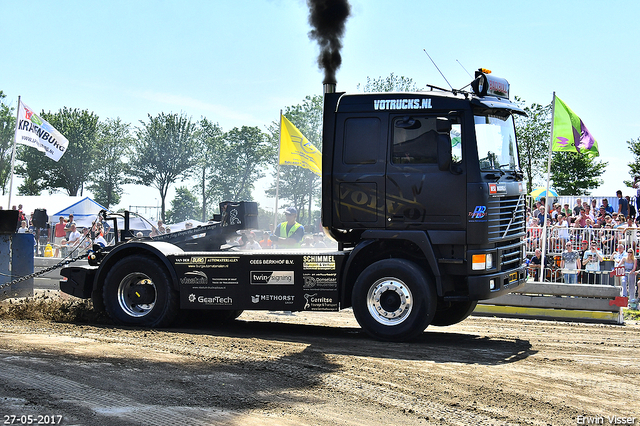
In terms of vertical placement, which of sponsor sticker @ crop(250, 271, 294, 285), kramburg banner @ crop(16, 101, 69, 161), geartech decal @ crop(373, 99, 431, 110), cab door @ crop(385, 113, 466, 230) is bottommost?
sponsor sticker @ crop(250, 271, 294, 285)

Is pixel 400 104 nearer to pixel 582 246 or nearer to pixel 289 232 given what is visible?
pixel 289 232

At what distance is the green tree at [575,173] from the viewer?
4444 centimetres

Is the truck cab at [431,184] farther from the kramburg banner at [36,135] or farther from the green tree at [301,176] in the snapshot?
the green tree at [301,176]

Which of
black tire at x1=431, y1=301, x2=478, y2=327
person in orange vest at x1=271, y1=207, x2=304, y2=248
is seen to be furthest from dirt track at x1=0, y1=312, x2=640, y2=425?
person in orange vest at x1=271, y1=207, x2=304, y2=248

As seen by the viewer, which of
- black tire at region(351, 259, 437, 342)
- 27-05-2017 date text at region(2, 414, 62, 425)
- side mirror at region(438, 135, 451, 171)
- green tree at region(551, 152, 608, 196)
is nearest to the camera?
27-05-2017 date text at region(2, 414, 62, 425)

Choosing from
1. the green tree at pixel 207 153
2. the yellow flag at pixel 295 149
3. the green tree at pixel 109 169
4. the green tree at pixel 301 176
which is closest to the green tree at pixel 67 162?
the green tree at pixel 109 169

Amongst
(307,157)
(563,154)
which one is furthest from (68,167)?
(307,157)

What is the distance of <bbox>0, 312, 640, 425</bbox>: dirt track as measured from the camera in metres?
5.05

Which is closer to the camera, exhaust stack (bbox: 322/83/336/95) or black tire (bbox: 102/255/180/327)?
exhaust stack (bbox: 322/83/336/95)

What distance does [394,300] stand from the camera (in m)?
8.45

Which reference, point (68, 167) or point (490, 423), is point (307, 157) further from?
point (68, 167)

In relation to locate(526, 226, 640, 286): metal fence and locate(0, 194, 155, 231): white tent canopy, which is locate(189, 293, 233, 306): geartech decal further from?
locate(0, 194, 155, 231): white tent canopy

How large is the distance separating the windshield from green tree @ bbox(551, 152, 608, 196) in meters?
38.3

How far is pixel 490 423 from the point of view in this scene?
4.96 meters
